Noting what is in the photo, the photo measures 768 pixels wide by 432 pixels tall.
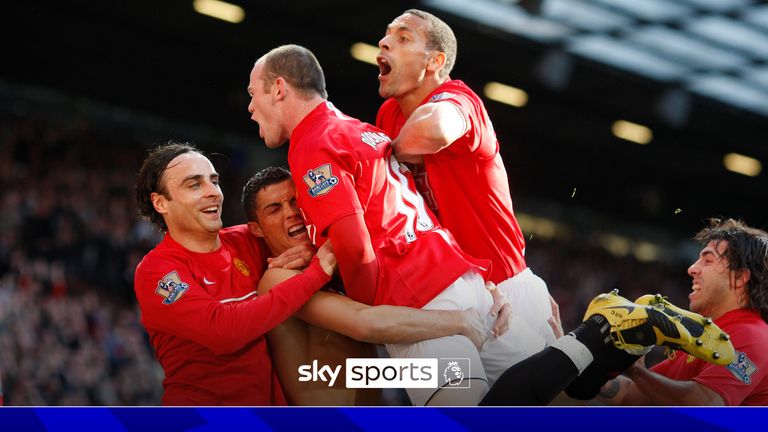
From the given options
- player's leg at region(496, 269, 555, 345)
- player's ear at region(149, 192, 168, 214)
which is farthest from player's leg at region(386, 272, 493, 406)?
player's ear at region(149, 192, 168, 214)

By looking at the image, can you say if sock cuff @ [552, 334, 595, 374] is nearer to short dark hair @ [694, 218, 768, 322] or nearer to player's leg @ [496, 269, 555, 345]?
player's leg @ [496, 269, 555, 345]

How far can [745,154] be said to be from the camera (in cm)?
371

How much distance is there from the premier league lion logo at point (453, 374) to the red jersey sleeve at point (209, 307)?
389 mm

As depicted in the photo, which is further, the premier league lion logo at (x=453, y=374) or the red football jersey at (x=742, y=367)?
the red football jersey at (x=742, y=367)

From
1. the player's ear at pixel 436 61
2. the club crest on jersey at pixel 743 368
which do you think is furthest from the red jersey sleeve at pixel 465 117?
the club crest on jersey at pixel 743 368

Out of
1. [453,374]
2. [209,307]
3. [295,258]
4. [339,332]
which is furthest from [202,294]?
[453,374]

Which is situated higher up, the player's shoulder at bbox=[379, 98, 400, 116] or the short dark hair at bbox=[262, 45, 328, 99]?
the short dark hair at bbox=[262, 45, 328, 99]

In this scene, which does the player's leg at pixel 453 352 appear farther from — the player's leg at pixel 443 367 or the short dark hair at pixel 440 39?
the short dark hair at pixel 440 39

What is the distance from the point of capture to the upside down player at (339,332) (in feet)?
8.69

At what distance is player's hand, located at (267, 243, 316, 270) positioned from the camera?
2797 millimetres

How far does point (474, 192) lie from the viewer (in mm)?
2924
